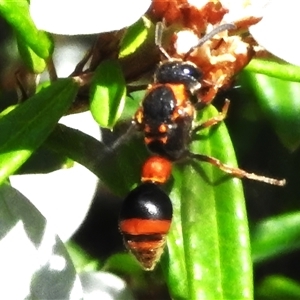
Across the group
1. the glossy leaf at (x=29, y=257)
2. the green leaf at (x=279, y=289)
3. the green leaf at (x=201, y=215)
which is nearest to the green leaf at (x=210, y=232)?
the green leaf at (x=201, y=215)

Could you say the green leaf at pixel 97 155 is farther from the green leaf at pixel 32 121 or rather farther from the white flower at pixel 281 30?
the white flower at pixel 281 30

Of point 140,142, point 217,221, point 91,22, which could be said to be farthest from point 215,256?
point 91,22

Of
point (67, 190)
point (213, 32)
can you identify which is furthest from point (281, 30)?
point (67, 190)

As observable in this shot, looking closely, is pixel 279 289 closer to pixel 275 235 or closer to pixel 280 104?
pixel 275 235

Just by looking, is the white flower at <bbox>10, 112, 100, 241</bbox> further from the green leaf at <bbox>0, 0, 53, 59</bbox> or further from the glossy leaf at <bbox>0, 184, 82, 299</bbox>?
the green leaf at <bbox>0, 0, 53, 59</bbox>

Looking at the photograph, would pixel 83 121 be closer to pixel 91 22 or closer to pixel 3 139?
pixel 3 139
